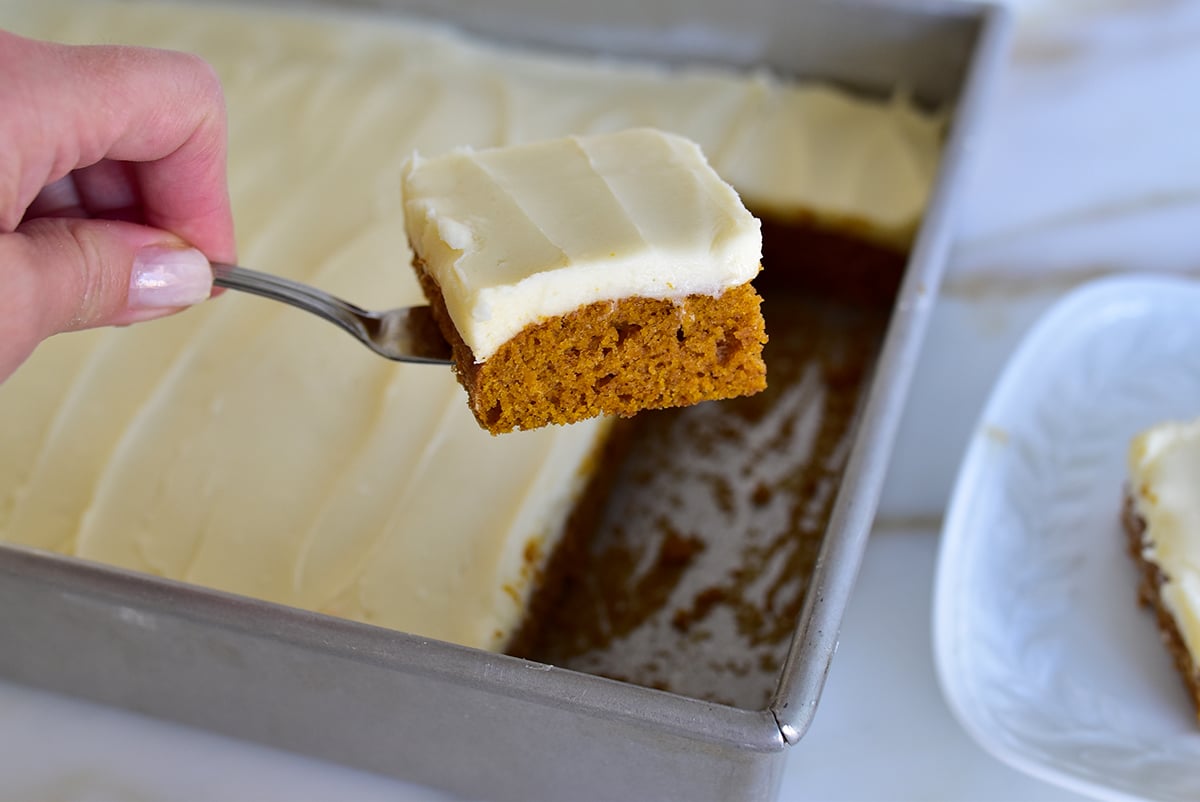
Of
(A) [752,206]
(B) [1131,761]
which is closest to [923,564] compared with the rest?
(B) [1131,761]

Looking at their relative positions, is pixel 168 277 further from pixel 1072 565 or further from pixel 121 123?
pixel 1072 565

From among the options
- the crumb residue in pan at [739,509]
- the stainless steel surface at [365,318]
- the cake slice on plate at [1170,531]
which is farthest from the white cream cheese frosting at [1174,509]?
the stainless steel surface at [365,318]

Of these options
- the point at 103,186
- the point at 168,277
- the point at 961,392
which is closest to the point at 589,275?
the point at 168,277

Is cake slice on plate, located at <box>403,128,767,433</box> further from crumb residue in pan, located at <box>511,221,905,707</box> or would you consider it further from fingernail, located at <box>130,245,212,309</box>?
crumb residue in pan, located at <box>511,221,905,707</box>

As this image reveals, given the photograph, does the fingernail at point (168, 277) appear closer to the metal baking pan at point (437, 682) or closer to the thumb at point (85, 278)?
the thumb at point (85, 278)

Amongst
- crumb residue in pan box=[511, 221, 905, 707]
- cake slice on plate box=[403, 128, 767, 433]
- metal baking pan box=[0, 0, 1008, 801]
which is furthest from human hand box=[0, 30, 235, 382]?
crumb residue in pan box=[511, 221, 905, 707]
